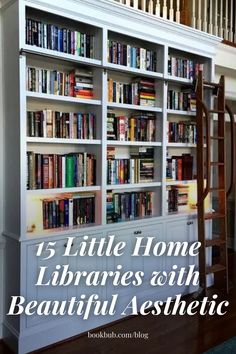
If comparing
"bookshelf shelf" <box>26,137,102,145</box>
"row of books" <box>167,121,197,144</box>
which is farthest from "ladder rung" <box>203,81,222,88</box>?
"bookshelf shelf" <box>26,137,102,145</box>

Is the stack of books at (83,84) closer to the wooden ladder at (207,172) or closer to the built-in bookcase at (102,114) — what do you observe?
the built-in bookcase at (102,114)

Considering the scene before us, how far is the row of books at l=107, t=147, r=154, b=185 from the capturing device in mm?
3121

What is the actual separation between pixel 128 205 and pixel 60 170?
0.79 metres

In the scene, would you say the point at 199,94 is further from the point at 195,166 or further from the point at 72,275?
the point at 72,275

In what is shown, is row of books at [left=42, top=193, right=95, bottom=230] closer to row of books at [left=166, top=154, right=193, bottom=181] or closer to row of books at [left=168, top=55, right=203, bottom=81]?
row of books at [left=166, top=154, right=193, bottom=181]

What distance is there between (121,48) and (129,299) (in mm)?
2199

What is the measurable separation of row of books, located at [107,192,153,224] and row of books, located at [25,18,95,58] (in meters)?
1.24

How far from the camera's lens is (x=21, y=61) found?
2463 millimetres

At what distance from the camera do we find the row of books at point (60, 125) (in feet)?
8.75

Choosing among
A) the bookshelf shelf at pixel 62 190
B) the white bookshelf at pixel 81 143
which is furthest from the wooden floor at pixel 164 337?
the bookshelf shelf at pixel 62 190

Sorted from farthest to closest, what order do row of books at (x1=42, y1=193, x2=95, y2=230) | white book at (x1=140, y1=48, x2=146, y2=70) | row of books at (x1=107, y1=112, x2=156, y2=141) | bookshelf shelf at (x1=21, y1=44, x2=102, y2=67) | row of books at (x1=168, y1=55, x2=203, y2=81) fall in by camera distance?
row of books at (x1=168, y1=55, x2=203, y2=81), white book at (x1=140, y1=48, x2=146, y2=70), row of books at (x1=107, y1=112, x2=156, y2=141), row of books at (x1=42, y1=193, x2=95, y2=230), bookshelf shelf at (x1=21, y1=44, x2=102, y2=67)

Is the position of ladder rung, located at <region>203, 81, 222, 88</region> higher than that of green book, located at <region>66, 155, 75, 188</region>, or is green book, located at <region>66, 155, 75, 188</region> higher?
ladder rung, located at <region>203, 81, 222, 88</region>

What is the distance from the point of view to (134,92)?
3.23 metres

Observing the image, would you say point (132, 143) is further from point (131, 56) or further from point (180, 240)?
point (180, 240)
